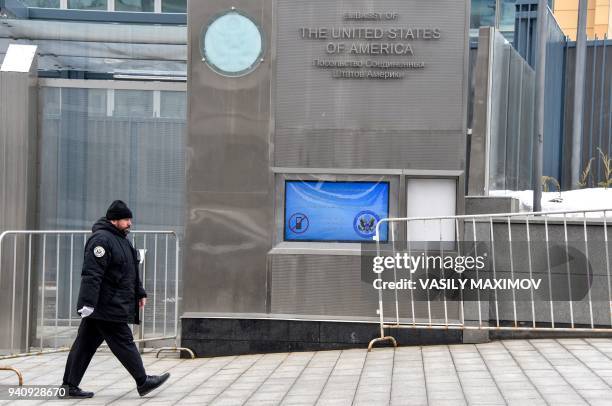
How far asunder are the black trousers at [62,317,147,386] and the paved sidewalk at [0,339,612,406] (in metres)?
0.23

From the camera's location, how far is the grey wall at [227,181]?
10.2 metres

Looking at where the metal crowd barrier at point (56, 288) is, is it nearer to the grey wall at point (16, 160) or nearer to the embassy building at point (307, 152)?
the grey wall at point (16, 160)

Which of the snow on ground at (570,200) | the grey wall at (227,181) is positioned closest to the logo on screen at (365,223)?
the grey wall at (227,181)

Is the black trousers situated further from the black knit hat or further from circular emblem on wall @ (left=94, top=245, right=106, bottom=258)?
the black knit hat

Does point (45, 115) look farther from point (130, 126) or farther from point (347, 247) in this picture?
point (347, 247)

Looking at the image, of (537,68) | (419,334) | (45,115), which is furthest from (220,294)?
(537,68)

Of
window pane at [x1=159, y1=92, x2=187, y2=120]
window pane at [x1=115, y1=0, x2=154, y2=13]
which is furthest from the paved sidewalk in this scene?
window pane at [x1=115, y1=0, x2=154, y2=13]

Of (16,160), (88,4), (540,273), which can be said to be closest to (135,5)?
(88,4)

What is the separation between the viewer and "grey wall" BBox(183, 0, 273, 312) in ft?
33.6

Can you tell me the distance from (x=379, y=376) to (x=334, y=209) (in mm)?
2482

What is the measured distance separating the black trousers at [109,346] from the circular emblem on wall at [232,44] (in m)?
3.38

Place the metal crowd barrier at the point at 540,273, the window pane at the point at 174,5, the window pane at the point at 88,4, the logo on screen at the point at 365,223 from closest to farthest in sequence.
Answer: the metal crowd barrier at the point at 540,273, the logo on screen at the point at 365,223, the window pane at the point at 174,5, the window pane at the point at 88,4

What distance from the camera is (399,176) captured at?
10.1 meters

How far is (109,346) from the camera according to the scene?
8031 millimetres
